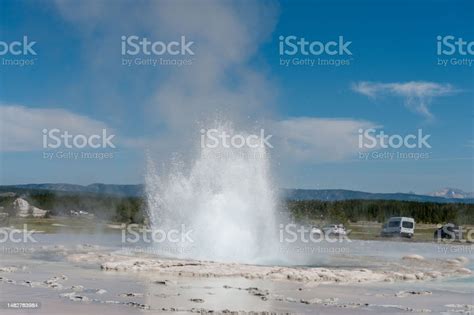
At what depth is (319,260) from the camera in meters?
28.8

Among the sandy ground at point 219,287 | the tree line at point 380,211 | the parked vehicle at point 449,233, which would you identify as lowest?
the sandy ground at point 219,287

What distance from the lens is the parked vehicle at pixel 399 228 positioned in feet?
171

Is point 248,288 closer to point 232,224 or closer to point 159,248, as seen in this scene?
point 232,224

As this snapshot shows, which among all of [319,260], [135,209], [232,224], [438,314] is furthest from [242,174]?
[135,209]

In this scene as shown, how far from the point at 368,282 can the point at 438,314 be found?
602cm

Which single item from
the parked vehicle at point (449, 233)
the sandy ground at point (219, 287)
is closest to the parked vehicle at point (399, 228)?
the parked vehicle at point (449, 233)

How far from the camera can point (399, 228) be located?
5219 centimetres

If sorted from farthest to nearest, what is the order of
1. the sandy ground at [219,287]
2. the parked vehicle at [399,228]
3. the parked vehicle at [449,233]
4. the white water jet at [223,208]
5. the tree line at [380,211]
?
the tree line at [380,211] < the parked vehicle at [399,228] < the parked vehicle at [449,233] < the white water jet at [223,208] < the sandy ground at [219,287]

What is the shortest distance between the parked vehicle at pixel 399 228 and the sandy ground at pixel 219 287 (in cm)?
2486

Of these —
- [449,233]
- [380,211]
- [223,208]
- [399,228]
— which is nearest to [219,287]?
[223,208]

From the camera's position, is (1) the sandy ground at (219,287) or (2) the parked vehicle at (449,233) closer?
(1) the sandy ground at (219,287)

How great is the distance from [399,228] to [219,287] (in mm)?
35516

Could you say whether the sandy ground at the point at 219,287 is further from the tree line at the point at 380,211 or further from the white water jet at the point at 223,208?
the tree line at the point at 380,211

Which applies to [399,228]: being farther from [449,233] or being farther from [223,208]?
[223,208]
